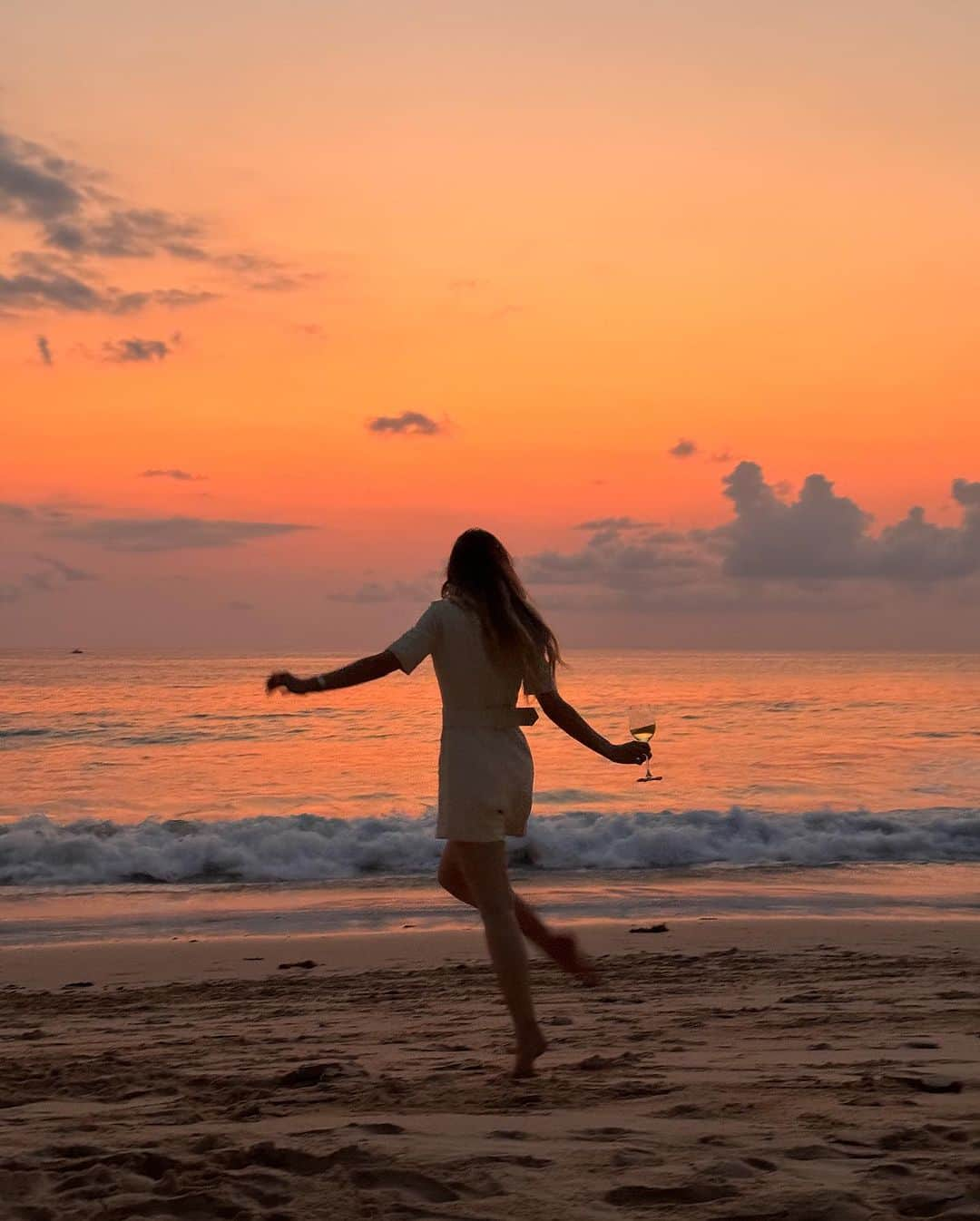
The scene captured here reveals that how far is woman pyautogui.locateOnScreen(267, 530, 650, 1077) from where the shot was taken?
479 centimetres

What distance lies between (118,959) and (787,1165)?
255 inches

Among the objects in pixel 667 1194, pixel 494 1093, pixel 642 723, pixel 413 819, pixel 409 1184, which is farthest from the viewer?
pixel 413 819

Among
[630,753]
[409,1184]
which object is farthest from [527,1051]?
[409,1184]

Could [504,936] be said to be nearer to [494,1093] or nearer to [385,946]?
[494,1093]

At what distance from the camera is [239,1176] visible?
367 cm

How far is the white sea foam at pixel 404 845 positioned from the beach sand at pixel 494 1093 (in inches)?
247

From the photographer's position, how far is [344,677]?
4695mm

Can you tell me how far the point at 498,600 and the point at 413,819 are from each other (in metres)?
13.2

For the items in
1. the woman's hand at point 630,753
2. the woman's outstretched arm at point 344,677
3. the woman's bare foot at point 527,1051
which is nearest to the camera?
the woman's outstretched arm at point 344,677

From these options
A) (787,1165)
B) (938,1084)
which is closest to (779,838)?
(938,1084)

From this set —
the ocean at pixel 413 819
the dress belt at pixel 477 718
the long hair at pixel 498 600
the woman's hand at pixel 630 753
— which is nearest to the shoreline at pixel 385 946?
the ocean at pixel 413 819

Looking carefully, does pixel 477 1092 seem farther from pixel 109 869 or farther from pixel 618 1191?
pixel 109 869

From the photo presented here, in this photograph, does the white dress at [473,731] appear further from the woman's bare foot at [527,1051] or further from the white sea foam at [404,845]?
the white sea foam at [404,845]

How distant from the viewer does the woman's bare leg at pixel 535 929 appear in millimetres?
5074
